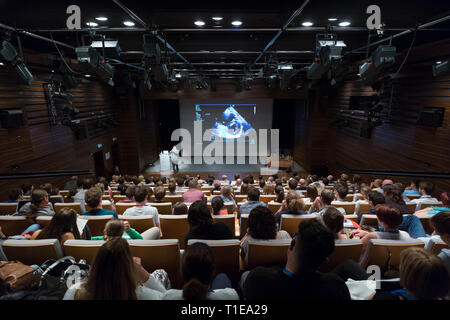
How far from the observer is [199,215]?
2.50 m

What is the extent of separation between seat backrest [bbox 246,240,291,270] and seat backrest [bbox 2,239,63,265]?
5.58 feet

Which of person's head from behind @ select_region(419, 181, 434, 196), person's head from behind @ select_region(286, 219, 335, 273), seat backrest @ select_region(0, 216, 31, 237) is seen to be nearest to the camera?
person's head from behind @ select_region(286, 219, 335, 273)

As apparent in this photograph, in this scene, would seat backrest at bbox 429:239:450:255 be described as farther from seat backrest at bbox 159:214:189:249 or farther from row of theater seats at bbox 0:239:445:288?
seat backrest at bbox 159:214:189:249

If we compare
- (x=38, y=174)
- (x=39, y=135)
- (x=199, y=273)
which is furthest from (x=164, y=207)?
(x=39, y=135)

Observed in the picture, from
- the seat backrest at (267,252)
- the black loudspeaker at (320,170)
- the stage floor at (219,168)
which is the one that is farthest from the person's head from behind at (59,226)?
the black loudspeaker at (320,170)

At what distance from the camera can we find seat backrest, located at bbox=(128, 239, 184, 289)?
2.14 metres

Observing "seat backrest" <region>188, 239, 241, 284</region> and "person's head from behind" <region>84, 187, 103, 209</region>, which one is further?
"person's head from behind" <region>84, 187, 103, 209</region>

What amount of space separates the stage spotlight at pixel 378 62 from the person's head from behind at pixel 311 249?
15.2ft

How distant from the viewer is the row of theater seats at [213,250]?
7.00ft

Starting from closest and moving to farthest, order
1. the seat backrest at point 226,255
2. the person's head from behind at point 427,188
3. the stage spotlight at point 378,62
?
the seat backrest at point 226,255, the person's head from behind at point 427,188, the stage spotlight at point 378,62

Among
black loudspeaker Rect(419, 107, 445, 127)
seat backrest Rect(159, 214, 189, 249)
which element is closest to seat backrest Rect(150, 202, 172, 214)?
seat backrest Rect(159, 214, 189, 249)

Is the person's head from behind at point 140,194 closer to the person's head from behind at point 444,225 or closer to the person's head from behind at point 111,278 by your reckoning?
the person's head from behind at point 111,278

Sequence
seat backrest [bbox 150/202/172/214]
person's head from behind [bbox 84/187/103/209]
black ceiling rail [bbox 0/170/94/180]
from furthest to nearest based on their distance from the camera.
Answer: black ceiling rail [bbox 0/170/94/180], seat backrest [bbox 150/202/172/214], person's head from behind [bbox 84/187/103/209]

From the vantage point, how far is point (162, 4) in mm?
3969
